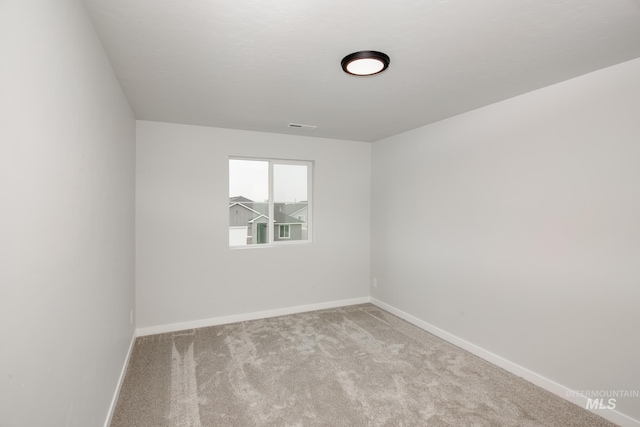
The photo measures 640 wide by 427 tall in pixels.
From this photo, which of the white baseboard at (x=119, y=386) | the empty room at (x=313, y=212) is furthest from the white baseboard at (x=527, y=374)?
the white baseboard at (x=119, y=386)

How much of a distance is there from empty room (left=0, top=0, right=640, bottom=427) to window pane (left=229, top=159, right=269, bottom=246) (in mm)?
30

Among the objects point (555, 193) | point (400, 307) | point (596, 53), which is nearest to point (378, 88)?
point (596, 53)

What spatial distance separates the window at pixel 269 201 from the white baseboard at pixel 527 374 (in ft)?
6.62

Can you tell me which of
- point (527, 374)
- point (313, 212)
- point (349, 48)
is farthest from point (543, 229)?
point (313, 212)

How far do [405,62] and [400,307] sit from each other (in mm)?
3117

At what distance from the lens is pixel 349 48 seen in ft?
6.19

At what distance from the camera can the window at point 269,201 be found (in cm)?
408

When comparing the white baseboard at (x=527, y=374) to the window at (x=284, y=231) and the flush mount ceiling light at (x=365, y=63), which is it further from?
the flush mount ceiling light at (x=365, y=63)

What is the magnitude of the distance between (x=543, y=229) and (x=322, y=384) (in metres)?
2.24

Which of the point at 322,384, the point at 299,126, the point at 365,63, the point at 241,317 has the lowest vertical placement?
the point at 322,384

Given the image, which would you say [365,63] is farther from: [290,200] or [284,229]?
[284,229]

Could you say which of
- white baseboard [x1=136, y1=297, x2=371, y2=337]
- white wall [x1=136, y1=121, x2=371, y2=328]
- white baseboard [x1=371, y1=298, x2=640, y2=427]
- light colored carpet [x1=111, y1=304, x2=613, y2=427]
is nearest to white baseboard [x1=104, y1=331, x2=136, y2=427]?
light colored carpet [x1=111, y1=304, x2=613, y2=427]

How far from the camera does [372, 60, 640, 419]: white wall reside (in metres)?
2.09

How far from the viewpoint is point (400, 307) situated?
4.12 metres
